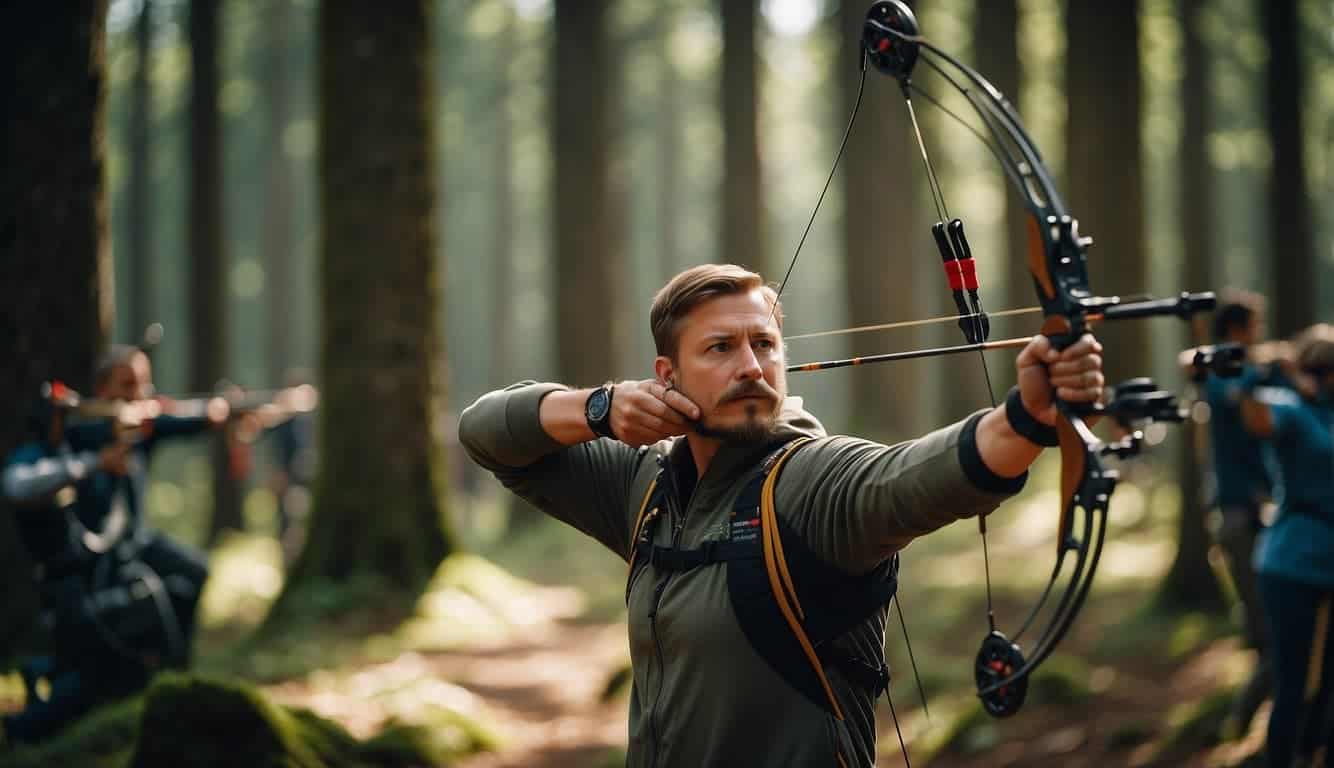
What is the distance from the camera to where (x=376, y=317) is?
31.3 ft

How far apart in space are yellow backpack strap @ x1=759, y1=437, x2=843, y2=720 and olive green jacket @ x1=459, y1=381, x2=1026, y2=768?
4 cm

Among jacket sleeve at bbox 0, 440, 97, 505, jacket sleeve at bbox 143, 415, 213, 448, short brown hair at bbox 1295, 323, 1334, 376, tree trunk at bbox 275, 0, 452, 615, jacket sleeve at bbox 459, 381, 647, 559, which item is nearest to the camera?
jacket sleeve at bbox 459, 381, 647, 559

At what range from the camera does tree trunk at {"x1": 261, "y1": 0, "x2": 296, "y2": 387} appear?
106 ft

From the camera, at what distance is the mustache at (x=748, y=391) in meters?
2.92

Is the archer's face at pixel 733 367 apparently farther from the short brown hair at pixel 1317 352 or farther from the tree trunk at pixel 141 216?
the tree trunk at pixel 141 216

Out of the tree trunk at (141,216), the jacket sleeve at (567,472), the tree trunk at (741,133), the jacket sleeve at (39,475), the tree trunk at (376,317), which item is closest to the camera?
the jacket sleeve at (567,472)

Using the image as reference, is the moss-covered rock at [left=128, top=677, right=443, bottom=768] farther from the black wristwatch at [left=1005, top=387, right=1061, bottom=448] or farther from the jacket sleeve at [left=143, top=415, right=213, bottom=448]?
the black wristwatch at [left=1005, top=387, right=1061, bottom=448]

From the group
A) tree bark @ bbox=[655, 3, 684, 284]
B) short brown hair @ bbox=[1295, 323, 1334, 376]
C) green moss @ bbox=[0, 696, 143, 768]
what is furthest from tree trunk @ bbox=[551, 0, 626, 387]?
tree bark @ bbox=[655, 3, 684, 284]

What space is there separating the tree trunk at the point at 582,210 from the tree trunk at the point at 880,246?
365 cm

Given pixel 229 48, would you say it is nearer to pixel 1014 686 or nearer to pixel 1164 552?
pixel 1164 552

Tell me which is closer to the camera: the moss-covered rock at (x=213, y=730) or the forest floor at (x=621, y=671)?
the moss-covered rock at (x=213, y=730)

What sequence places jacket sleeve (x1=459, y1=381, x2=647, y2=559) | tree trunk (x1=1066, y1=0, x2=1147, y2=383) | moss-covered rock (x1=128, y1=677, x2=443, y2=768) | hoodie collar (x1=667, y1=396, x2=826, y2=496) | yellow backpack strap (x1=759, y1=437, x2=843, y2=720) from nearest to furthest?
yellow backpack strap (x1=759, y1=437, x2=843, y2=720)
hoodie collar (x1=667, y1=396, x2=826, y2=496)
jacket sleeve (x1=459, y1=381, x2=647, y2=559)
moss-covered rock (x1=128, y1=677, x2=443, y2=768)
tree trunk (x1=1066, y1=0, x2=1147, y2=383)

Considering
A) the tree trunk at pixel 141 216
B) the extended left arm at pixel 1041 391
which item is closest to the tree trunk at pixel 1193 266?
the extended left arm at pixel 1041 391

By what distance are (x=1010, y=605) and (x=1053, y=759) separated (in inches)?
157
